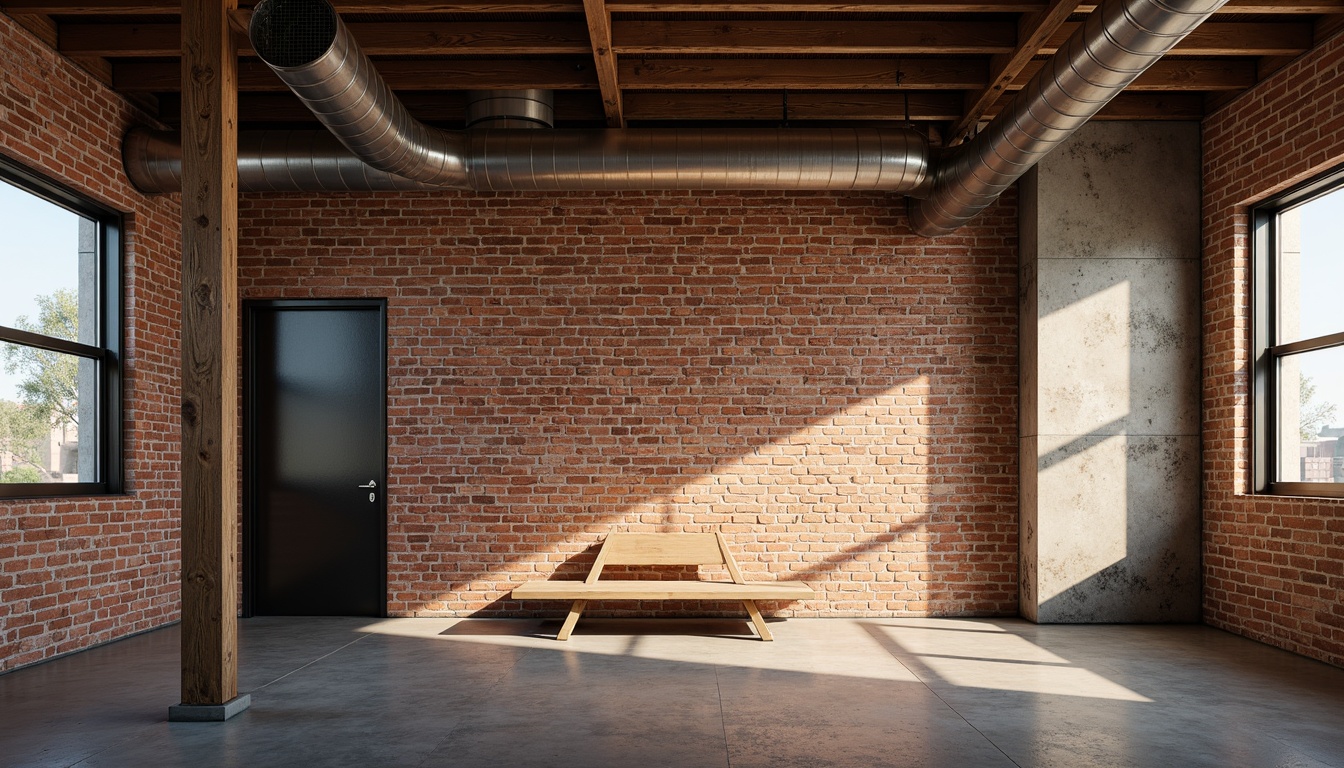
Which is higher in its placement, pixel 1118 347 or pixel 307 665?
pixel 1118 347

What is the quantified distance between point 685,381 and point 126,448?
383cm

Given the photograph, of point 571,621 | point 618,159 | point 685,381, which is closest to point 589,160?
point 618,159

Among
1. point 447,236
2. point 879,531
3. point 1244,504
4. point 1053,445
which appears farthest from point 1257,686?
point 447,236

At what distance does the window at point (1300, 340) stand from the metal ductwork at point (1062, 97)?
186cm

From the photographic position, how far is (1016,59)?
5961mm

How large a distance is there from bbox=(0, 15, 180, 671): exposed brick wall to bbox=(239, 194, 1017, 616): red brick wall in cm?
87

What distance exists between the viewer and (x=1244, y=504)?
262 inches

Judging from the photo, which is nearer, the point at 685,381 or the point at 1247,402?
the point at 1247,402

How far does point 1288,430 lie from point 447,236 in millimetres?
5928

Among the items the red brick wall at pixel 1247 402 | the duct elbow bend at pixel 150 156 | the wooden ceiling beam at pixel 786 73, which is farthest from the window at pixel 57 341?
the red brick wall at pixel 1247 402

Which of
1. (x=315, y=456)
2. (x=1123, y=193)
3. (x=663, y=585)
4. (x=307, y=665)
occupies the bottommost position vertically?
(x=307, y=665)

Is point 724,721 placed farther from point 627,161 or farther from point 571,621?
point 627,161

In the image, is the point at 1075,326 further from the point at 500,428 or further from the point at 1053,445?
the point at 500,428

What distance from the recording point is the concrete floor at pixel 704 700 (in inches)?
158
